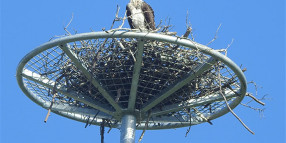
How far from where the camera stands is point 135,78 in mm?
10695

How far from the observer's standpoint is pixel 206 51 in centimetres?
1004

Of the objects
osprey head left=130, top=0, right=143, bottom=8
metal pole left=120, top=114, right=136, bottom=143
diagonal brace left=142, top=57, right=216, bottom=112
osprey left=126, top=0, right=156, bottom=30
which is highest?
osprey head left=130, top=0, right=143, bottom=8

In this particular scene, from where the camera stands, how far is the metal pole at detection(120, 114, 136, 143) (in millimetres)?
11195

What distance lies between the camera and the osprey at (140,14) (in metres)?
12.0

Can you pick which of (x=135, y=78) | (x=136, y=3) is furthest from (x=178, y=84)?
(x=136, y=3)

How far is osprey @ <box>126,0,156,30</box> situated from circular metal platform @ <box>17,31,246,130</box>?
1.25 metres

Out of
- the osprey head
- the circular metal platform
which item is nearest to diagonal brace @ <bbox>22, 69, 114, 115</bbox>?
the circular metal platform

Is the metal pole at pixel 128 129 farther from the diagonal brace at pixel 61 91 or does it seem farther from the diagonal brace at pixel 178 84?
the diagonal brace at pixel 61 91

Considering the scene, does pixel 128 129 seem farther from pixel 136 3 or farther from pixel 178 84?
pixel 136 3

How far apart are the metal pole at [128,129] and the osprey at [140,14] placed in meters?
1.60

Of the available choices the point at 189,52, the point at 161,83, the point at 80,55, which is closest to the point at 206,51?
the point at 189,52

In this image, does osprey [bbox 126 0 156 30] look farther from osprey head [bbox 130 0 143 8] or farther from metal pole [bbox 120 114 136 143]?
metal pole [bbox 120 114 136 143]

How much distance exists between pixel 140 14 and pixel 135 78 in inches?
70.7

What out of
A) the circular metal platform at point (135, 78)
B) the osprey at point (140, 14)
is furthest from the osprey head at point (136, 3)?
the circular metal platform at point (135, 78)
